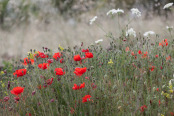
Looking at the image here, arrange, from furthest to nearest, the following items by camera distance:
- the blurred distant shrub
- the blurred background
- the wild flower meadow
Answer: the blurred distant shrub
the blurred background
the wild flower meadow

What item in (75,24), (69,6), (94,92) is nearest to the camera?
(94,92)

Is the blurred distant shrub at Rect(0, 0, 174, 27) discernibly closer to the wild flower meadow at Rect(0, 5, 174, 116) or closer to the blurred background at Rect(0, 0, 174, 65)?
the blurred background at Rect(0, 0, 174, 65)

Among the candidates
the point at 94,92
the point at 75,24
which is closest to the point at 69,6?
the point at 75,24

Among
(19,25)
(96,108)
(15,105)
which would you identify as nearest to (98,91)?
(96,108)

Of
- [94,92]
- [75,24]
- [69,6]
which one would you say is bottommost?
[94,92]

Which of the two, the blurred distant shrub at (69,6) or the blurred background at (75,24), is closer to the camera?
the blurred background at (75,24)

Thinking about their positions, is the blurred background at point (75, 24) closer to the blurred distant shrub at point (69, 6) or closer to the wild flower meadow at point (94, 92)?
the blurred distant shrub at point (69, 6)

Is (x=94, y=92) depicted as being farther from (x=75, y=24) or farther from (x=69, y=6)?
(x=69, y=6)

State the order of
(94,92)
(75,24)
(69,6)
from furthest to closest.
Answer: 1. (69,6)
2. (75,24)
3. (94,92)

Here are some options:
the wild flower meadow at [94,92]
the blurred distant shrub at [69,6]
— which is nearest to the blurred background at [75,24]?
the blurred distant shrub at [69,6]

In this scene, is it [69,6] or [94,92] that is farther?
[69,6]

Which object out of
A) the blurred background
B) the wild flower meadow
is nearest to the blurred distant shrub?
the blurred background

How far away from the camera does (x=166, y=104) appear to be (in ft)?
6.52

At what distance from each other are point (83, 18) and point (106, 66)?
13.7 feet
